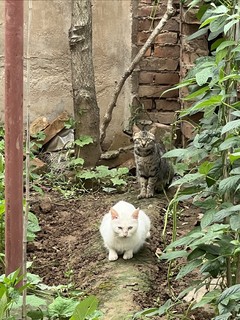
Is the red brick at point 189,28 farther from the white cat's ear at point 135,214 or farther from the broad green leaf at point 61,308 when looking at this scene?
the broad green leaf at point 61,308

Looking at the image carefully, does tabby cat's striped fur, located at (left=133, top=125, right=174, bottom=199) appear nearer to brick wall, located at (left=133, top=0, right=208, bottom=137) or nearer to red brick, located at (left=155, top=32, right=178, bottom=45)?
brick wall, located at (left=133, top=0, right=208, bottom=137)

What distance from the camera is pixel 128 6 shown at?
20.0 ft

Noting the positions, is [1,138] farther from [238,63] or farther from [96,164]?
[238,63]

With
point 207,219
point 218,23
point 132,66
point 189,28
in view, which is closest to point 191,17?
point 189,28

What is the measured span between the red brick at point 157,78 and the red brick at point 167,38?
0.87 feet

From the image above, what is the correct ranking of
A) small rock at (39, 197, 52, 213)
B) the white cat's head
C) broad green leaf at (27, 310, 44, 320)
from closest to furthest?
broad green leaf at (27, 310, 44, 320), the white cat's head, small rock at (39, 197, 52, 213)

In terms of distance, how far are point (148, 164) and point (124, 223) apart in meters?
1.18

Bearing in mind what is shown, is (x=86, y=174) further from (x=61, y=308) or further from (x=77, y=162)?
(x=61, y=308)

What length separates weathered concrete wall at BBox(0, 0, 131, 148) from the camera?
6.18 meters

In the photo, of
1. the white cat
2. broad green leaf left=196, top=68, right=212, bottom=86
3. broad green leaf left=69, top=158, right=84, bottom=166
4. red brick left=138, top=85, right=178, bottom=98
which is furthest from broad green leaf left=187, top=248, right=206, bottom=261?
red brick left=138, top=85, right=178, bottom=98

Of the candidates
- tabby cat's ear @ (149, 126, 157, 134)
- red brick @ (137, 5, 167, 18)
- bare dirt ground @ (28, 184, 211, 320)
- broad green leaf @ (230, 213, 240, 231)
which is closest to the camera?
broad green leaf @ (230, 213, 240, 231)

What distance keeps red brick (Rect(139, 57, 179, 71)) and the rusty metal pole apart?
3.45m

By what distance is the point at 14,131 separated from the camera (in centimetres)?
274

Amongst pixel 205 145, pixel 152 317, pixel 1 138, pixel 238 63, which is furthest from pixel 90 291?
pixel 1 138
